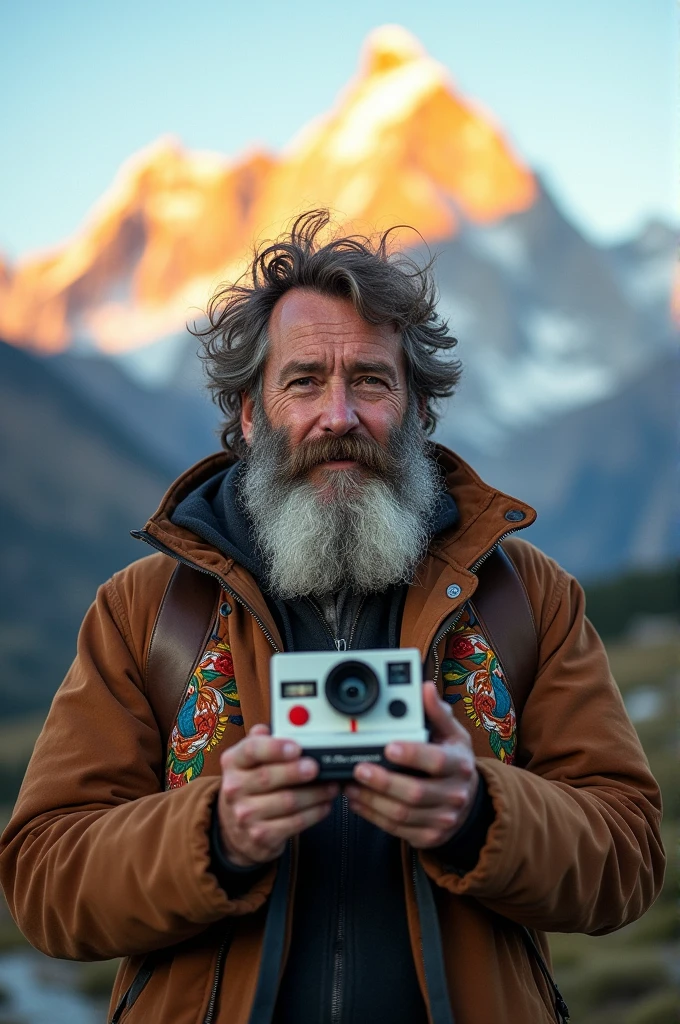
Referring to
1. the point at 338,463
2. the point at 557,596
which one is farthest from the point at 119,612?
the point at 557,596

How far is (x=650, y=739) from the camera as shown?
980 cm

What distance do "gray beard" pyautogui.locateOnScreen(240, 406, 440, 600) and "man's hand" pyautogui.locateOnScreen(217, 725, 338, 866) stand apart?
2.95 feet

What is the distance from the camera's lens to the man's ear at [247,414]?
3.33 metres

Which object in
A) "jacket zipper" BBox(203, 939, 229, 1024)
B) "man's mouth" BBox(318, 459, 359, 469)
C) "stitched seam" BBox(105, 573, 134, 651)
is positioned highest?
"man's mouth" BBox(318, 459, 359, 469)

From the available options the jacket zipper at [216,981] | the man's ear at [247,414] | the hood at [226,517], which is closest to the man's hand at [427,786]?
the jacket zipper at [216,981]

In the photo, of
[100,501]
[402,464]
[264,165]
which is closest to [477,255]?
[264,165]

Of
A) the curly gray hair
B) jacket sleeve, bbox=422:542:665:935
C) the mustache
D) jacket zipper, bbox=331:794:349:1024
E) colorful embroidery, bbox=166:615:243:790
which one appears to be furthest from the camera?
the curly gray hair

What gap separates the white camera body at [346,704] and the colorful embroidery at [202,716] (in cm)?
59

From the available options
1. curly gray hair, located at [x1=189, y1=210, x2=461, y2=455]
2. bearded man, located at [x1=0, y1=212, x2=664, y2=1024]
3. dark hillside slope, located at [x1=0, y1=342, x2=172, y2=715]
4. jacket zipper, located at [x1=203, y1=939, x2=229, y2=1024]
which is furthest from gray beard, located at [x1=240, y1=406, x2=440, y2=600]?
dark hillside slope, located at [x1=0, y1=342, x2=172, y2=715]

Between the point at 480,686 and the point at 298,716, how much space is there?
80 cm

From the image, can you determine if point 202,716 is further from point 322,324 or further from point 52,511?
point 52,511

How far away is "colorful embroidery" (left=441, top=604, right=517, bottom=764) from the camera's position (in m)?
2.62

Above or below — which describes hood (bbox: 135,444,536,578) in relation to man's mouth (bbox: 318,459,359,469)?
below

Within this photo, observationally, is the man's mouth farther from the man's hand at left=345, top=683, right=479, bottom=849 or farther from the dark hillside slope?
the dark hillside slope
